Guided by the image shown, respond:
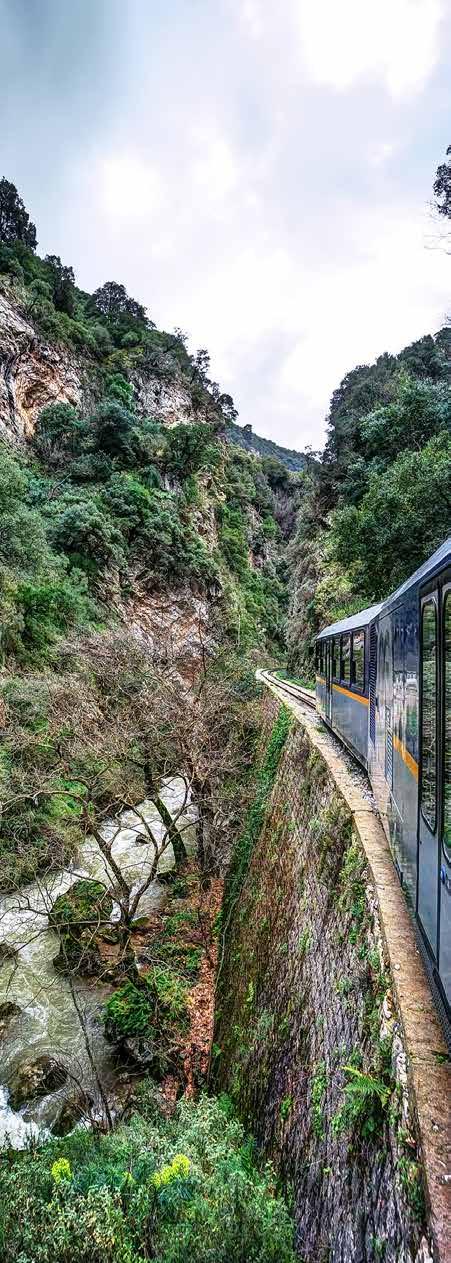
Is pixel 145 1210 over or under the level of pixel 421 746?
under

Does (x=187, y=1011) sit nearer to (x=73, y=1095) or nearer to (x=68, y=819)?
(x=73, y=1095)

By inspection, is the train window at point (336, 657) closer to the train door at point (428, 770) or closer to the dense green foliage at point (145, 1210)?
the train door at point (428, 770)

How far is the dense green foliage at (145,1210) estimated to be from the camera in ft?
10.5

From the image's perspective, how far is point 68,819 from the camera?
1543 centimetres

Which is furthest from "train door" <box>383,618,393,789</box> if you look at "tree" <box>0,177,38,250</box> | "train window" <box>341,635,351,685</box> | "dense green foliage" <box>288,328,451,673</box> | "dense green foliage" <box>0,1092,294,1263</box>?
"tree" <box>0,177,38,250</box>

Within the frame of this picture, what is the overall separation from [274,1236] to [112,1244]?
1.04 metres

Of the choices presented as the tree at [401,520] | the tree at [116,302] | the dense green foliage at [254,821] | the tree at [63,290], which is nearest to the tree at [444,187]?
the tree at [401,520]

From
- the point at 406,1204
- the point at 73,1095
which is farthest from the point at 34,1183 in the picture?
the point at 73,1095

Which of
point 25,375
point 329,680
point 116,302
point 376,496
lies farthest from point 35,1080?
point 116,302

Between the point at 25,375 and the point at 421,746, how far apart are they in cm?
3570

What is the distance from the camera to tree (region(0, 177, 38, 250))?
40.2m

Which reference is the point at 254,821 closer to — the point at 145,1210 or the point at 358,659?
the point at 358,659

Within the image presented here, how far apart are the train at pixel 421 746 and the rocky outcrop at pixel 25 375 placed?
30.7 meters

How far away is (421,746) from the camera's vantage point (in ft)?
11.4
